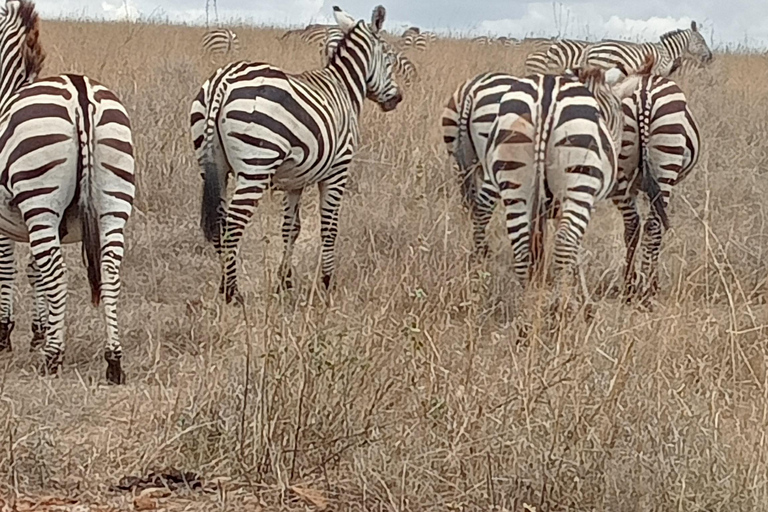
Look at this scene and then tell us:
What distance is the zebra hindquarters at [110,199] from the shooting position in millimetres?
4207

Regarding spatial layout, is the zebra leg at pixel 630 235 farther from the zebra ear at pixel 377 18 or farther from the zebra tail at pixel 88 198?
the zebra tail at pixel 88 198

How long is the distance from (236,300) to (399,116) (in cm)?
402

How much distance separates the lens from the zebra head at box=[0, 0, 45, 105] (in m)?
5.18

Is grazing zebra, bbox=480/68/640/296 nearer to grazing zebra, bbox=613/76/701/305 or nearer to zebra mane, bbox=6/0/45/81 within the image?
grazing zebra, bbox=613/76/701/305

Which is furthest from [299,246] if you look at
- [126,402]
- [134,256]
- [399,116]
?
[126,402]

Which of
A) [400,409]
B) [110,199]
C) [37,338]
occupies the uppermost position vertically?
[110,199]

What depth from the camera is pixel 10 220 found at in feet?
14.1

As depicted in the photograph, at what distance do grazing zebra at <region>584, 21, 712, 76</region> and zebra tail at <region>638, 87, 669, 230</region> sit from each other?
3.85 metres

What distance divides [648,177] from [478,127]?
3.79 ft

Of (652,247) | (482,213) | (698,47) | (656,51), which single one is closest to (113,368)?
(482,213)

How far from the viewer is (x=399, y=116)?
8.90m

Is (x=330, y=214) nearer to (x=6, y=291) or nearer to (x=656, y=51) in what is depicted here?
(x=6, y=291)

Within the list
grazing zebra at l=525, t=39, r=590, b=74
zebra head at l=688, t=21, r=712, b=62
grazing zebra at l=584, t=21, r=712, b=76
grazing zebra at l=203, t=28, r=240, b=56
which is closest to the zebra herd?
grazing zebra at l=584, t=21, r=712, b=76

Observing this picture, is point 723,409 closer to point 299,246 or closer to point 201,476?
point 201,476
